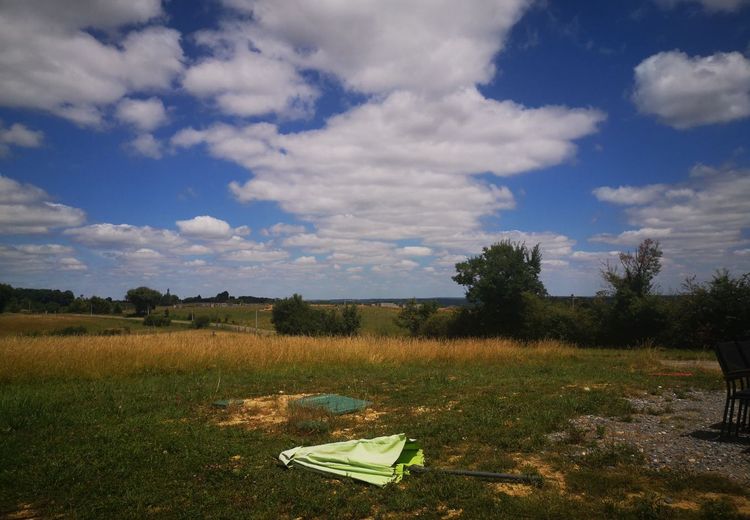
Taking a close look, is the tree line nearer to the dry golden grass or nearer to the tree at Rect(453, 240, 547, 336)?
the tree at Rect(453, 240, 547, 336)

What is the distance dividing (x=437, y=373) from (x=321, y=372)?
3084 mm

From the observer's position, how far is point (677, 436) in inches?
220

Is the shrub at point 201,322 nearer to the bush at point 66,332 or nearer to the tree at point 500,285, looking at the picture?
the bush at point 66,332

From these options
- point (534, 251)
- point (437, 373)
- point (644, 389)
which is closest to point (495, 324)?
point (534, 251)

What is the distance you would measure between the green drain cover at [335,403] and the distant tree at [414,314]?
90.9 feet

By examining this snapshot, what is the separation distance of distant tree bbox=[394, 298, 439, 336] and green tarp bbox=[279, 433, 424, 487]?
31.1 metres

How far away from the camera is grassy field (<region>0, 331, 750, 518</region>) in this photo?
3902 millimetres

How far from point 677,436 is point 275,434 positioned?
500 cm

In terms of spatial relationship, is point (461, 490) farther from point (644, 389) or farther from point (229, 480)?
point (644, 389)

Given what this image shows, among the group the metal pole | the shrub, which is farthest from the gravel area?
the shrub

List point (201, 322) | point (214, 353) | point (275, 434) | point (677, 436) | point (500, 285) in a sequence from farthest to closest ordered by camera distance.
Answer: point (201, 322) < point (500, 285) < point (214, 353) < point (275, 434) < point (677, 436)

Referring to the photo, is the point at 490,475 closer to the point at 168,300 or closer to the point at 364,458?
the point at 364,458

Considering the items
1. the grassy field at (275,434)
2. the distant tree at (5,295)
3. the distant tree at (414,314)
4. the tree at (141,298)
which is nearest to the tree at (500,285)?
the distant tree at (414,314)

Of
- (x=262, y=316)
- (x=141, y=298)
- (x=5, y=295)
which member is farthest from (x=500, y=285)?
(x=141, y=298)
